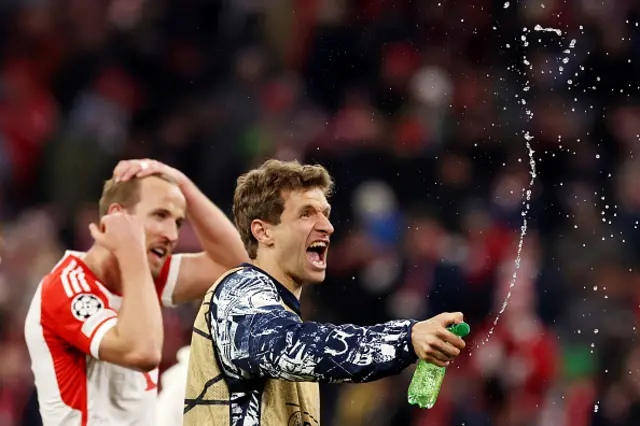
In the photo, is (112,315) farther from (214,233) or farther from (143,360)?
(214,233)

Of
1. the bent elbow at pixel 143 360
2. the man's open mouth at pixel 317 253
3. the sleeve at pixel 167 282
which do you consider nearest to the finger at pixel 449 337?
the man's open mouth at pixel 317 253

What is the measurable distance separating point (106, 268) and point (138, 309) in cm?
33

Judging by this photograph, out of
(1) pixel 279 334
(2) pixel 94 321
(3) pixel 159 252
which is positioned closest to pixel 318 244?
(1) pixel 279 334

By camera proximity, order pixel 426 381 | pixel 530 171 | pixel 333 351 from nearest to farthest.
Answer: pixel 333 351 → pixel 426 381 → pixel 530 171

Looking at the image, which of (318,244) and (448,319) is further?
(318,244)

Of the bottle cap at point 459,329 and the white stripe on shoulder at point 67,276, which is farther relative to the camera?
the white stripe on shoulder at point 67,276

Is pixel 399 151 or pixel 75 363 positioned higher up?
pixel 399 151

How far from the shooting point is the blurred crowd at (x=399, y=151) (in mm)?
8402

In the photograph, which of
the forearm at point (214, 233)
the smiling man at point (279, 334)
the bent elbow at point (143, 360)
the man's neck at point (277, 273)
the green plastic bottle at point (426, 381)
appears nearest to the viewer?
the smiling man at point (279, 334)

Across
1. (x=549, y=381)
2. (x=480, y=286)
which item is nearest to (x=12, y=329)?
(x=480, y=286)

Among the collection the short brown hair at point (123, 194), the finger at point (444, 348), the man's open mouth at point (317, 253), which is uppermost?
the short brown hair at point (123, 194)

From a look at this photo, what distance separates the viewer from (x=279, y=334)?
3203 mm

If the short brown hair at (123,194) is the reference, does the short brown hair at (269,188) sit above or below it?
below

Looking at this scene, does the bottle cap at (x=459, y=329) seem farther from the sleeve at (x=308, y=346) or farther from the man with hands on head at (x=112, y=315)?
the man with hands on head at (x=112, y=315)
